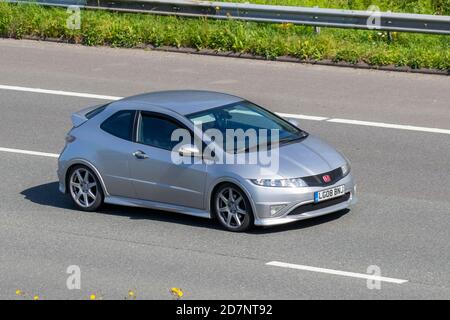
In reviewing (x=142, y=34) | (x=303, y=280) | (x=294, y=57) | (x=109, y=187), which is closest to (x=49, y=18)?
(x=142, y=34)

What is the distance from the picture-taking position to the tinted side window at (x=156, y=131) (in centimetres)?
1402

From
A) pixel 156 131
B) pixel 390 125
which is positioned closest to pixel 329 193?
pixel 156 131

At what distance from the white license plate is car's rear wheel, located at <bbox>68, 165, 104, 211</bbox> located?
2.81m

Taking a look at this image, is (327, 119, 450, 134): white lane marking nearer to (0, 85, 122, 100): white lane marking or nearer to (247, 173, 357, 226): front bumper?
(0, 85, 122, 100): white lane marking

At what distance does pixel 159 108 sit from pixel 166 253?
7.14 ft

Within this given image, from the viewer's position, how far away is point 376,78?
20.4m

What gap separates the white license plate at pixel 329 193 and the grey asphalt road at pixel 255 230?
356 mm

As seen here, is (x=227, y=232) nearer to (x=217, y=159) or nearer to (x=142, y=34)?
(x=217, y=159)

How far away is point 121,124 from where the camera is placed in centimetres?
1455

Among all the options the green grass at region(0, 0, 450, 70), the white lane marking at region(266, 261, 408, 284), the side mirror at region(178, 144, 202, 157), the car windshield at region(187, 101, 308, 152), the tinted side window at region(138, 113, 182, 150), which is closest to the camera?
the white lane marking at region(266, 261, 408, 284)

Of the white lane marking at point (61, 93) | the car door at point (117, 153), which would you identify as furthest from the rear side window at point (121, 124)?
the white lane marking at point (61, 93)

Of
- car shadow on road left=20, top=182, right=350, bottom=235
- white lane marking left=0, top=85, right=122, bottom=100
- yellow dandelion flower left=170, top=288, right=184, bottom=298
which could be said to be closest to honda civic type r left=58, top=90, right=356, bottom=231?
car shadow on road left=20, top=182, right=350, bottom=235

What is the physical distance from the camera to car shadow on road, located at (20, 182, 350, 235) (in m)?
13.7

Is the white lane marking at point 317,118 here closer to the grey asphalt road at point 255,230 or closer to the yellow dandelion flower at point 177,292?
the grey asphalt road at point 255,230
